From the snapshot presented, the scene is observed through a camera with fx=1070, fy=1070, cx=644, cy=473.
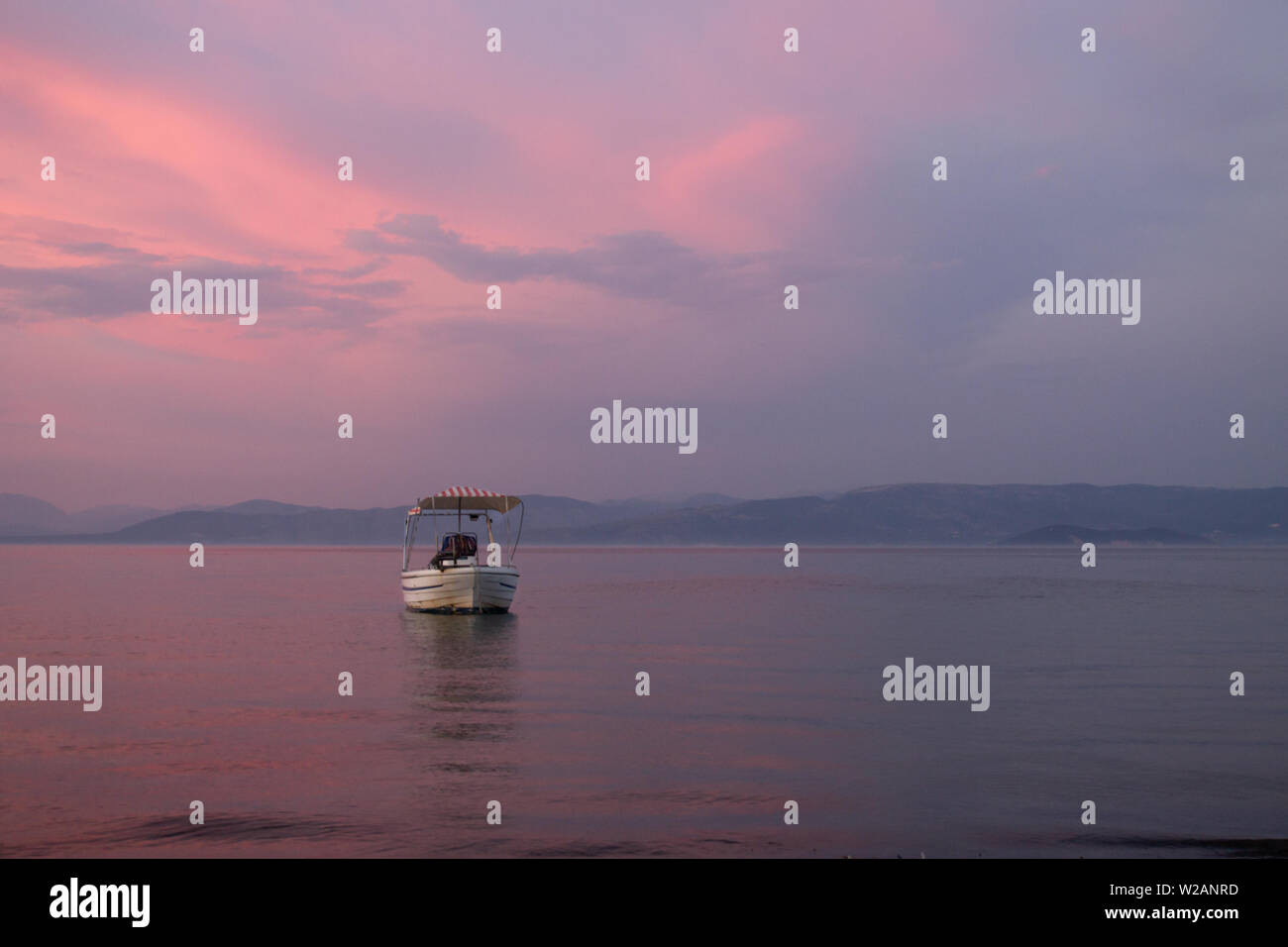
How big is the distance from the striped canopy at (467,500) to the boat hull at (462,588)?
2.89m

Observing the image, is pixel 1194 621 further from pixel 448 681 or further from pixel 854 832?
pixel 854 832

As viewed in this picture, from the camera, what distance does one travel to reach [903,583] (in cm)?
10012

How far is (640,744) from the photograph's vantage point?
71.9ft

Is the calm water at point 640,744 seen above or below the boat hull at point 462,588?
below

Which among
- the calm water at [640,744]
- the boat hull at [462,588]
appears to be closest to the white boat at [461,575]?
the boat hull at [462,588]

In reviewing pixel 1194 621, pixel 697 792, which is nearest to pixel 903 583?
pixel 1194 621

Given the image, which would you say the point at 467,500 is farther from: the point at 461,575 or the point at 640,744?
the point at 640,744

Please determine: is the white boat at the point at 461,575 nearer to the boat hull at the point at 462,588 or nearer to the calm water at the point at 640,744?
the boat hull at the point at 462,588

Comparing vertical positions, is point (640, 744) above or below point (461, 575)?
below

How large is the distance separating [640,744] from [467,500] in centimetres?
3075

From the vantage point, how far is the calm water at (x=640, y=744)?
15.0m

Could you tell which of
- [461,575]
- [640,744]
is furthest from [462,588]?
[640,744]
